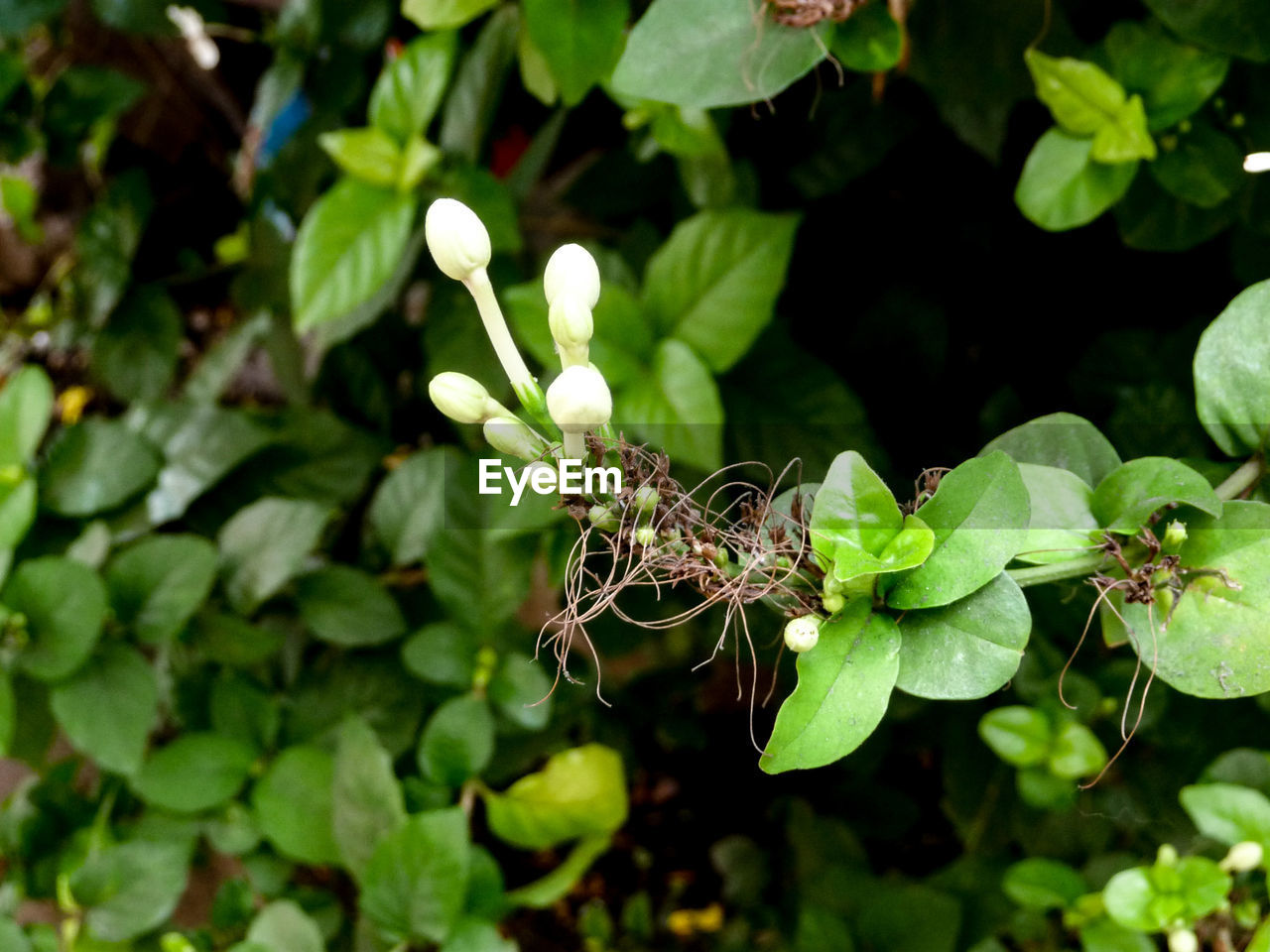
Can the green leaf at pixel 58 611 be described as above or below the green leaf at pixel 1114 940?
above

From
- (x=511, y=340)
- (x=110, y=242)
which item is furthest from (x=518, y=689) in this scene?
(x=110, y=242)

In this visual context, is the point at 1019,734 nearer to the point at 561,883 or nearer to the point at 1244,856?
the point at 1244,856

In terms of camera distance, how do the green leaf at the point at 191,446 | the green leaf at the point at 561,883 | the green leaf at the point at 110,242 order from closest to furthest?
the green leaf at the point at 561,883 → the green leaf at the point at 191,446 → the green leaf at the point at 110,242

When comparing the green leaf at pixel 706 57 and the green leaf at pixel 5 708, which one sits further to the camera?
the green leaf at pixel 5 708

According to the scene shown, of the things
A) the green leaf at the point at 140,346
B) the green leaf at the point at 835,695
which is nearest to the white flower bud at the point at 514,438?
the green leaf at the point at 835,695

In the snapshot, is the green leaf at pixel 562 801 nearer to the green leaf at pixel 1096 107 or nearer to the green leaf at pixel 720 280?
the green leaf at pixel 720 280

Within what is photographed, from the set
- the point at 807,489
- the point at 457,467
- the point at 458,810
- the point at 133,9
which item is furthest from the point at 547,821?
the point at 133,9

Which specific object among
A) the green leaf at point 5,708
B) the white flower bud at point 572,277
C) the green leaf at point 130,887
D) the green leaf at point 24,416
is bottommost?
the green leaf at point 130,887

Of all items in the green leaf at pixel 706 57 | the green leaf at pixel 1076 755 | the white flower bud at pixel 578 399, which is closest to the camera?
the white flower bud at pixel 578 399
